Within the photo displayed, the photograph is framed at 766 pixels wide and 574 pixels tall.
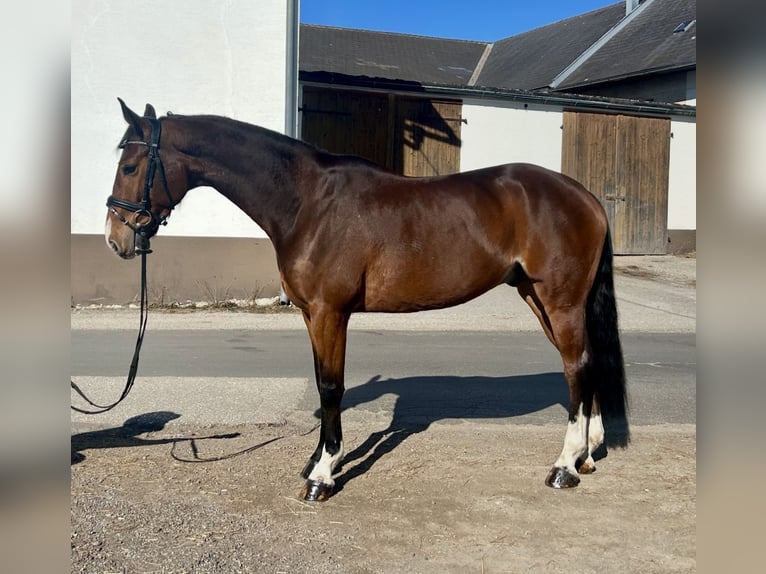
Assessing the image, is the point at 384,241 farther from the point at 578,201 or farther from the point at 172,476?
the point at 172,476

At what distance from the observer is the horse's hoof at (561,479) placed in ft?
12.3

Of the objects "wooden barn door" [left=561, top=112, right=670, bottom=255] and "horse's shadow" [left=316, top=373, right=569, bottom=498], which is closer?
"horse's shadow" [left=316, top=373, right=569, bottom=498]

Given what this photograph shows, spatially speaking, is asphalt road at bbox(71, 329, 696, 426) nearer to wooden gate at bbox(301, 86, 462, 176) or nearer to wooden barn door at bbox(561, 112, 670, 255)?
wooden gate at bbox(301, 86, 462, 176)

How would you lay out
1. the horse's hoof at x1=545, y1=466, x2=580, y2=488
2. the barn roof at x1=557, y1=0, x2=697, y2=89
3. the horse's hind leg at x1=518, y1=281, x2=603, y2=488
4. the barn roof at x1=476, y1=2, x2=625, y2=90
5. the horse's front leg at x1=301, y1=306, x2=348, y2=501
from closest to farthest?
the horse's front leg at x1=301, y1=306, x2=348, y2=501 < the horse's hoof at x1=545, y1=466, x2=580, y2=488 < the horse's hind leg at x1=518, y1=281, x2=603, y2=488 < the barn roof at x1=557, y1=0, x2=697, y2=89 < the barn roof at x1=476, y1=2, x2=625, y2=90

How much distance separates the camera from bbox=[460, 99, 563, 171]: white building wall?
16.3 m

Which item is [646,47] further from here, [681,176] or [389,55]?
[389,55]

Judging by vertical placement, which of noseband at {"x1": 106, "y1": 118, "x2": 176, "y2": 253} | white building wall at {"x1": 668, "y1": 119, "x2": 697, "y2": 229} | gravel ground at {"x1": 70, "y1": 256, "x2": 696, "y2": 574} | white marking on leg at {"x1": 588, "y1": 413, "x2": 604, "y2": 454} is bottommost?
gravel ground at {"x1": 70, "y1": 256, "x2": 696, "y2": 574}

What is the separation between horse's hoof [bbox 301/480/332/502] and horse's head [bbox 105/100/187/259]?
1.65m

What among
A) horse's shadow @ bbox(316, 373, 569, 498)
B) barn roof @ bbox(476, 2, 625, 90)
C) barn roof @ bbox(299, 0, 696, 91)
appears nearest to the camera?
horse's shadow @ bbox(316, 373, 569, 498)

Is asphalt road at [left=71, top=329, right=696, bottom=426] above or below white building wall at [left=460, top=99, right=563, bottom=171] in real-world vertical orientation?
below

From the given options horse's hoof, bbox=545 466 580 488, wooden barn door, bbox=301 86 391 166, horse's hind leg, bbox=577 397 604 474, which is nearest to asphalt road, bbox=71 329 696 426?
horse's hind leg, bbox=577 397 604 474

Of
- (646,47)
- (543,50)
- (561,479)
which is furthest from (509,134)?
(561,479)

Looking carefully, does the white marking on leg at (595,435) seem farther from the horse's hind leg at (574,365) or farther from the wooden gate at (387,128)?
the wooden gate at (387,128)

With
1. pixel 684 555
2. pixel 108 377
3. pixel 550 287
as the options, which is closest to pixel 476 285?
pixel 550 287
